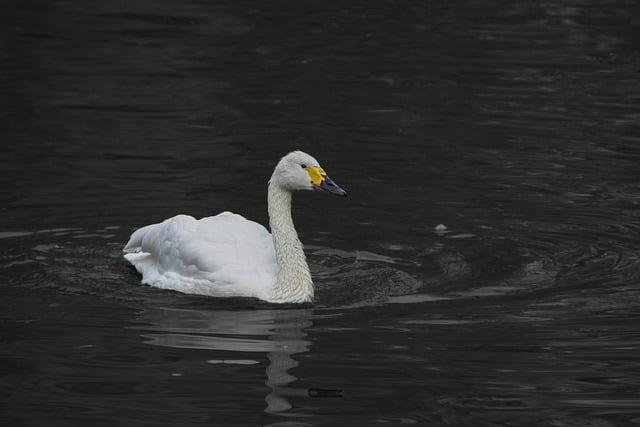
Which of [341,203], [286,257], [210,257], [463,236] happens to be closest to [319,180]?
[286,257]

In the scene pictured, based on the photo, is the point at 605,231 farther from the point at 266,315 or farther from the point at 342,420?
the point at 342,420

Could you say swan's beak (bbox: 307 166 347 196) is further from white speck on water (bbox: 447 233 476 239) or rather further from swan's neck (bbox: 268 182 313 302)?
white speck on water (bbox: 447 233 476 239)

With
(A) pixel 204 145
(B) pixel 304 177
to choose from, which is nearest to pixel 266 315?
(B) pixel 304 177

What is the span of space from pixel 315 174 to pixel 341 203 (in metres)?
3.33

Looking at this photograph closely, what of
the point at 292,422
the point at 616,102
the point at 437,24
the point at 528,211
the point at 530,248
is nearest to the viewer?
the point at 292,422

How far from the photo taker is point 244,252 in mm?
12688

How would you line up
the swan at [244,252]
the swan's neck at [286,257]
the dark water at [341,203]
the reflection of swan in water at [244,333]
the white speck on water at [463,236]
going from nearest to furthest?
the dark water at [341,203], the reflection of swan in water at [244,333], the swan's neck at [286,257], the swan at [244,252], the white speck on water at [463,236]

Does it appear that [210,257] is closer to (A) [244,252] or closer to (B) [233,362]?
(A) [244,252]

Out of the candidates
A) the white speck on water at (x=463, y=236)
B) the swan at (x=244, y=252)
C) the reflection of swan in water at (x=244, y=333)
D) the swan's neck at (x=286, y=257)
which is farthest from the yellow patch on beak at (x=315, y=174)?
the white speck on water at (x=463, y=236)

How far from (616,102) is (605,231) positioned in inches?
220

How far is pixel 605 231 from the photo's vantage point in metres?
14.2

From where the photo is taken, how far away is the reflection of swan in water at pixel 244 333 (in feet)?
33.8

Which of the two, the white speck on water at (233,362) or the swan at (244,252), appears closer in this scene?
the white speck on water at (233,362)

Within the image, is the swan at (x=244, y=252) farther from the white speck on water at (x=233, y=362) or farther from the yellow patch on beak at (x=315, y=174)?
the white speck on water at (x=233, y=362)
